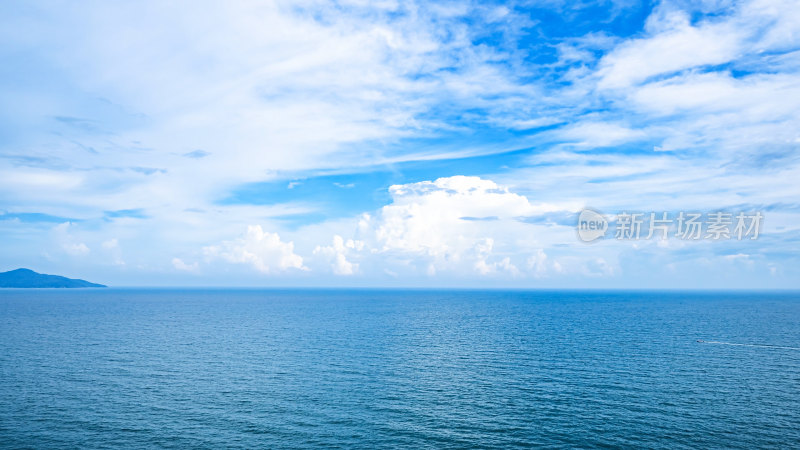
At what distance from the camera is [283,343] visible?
130625 mm

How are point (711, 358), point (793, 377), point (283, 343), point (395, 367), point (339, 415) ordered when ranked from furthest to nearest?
point (283, 343)
point (711, 358)
point (395, 367)
point (793, 377)
point (339, 415)

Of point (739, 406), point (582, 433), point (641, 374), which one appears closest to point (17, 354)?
point (582, 433)

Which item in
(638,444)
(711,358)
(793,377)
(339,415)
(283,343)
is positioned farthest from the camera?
(283,343)

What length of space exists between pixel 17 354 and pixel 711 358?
166 metres

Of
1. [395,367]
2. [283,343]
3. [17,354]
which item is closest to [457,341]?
[395,367]

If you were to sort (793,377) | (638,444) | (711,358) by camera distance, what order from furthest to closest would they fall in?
(711,358) → (793,377) → (638,444)

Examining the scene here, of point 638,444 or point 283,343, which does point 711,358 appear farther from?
point 283,343

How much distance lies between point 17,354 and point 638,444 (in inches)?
5247

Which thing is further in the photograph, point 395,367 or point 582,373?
point 395,367

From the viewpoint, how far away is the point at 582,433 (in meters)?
60.1

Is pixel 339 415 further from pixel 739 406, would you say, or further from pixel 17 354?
pixel 17 354

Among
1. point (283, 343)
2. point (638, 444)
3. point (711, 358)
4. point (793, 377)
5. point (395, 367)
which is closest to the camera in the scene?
point (638, 444)

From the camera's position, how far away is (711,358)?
107m

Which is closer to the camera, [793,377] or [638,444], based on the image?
[638,444]
